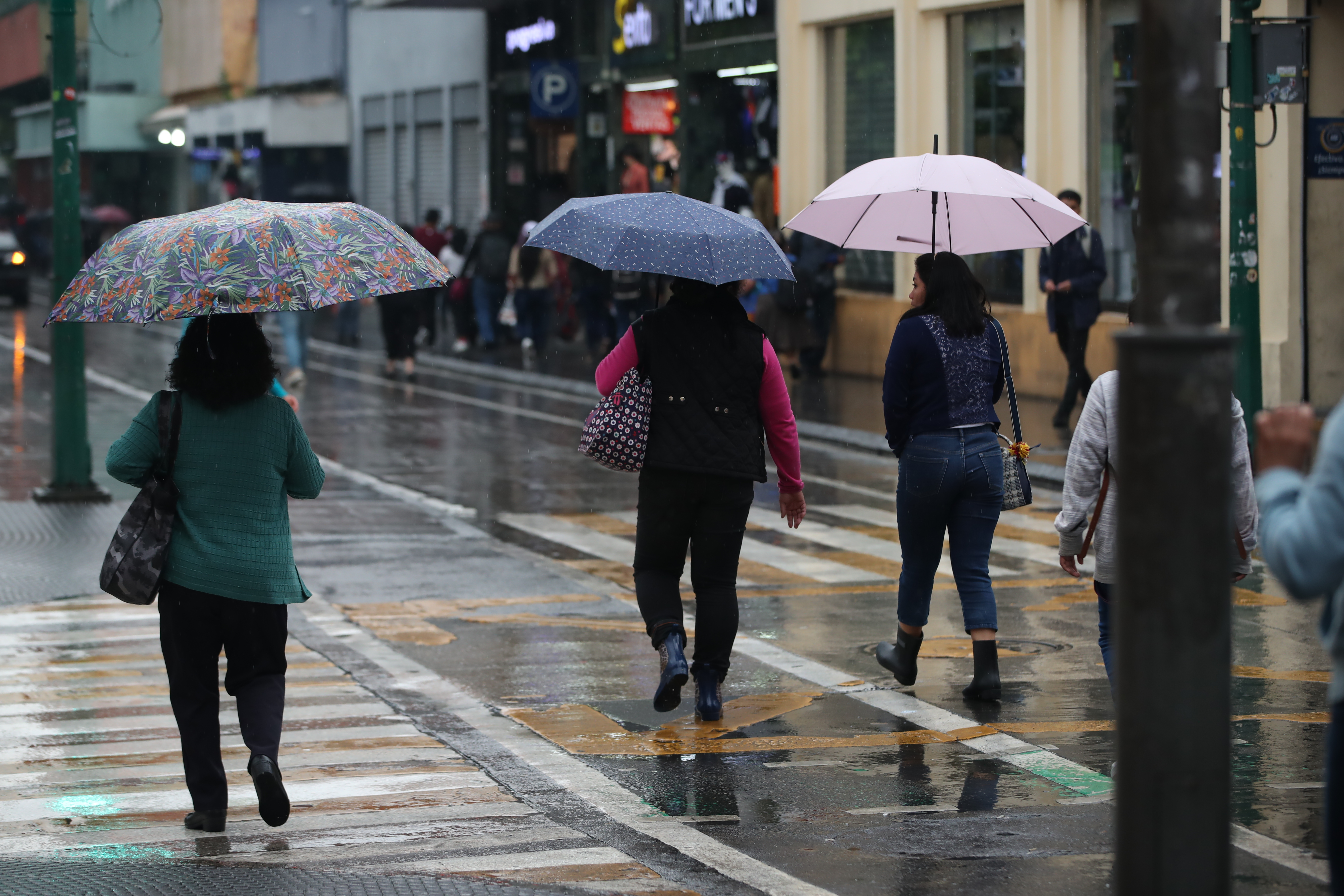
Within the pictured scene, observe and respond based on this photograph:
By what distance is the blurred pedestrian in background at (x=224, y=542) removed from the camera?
5879 mm

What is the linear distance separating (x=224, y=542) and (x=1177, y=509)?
329 centimetres

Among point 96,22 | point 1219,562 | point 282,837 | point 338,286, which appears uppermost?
point 96,22

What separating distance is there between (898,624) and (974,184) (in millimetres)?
1780

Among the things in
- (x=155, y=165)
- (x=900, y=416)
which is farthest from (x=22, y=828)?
(x=155, y=165)

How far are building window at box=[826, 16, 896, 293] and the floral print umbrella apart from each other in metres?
18.7

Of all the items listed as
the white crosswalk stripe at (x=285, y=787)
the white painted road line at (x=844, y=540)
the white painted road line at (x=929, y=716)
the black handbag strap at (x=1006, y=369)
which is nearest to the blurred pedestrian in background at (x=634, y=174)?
the white painted road line at (x=844, y=540)

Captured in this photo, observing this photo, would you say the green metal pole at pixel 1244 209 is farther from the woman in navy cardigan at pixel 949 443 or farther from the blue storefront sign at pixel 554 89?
the blue storefront sign at pixel 554 89

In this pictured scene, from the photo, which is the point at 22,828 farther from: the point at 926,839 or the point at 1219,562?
the point at 1219,562

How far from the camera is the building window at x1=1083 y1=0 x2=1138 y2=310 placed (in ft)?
66.6

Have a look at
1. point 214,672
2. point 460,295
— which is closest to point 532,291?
point 460,295

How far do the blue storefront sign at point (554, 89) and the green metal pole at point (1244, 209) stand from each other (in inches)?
771

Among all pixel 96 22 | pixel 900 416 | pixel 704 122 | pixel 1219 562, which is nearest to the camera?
pixel 1219 562

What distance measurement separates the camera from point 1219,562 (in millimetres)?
3459

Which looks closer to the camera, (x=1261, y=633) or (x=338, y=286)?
(x=338, y=286)
